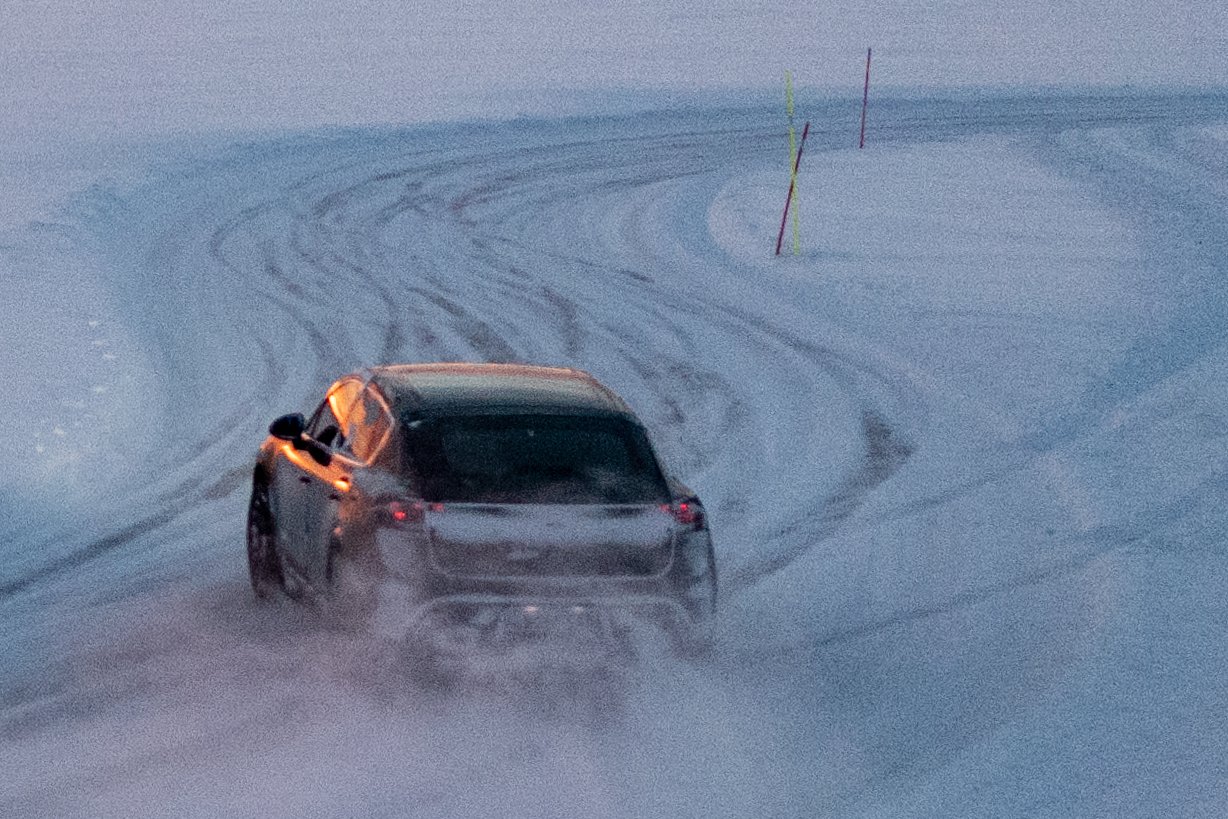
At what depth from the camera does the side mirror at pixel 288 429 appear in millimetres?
10414

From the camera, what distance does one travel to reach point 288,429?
10445mm

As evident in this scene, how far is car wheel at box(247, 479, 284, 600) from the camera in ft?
35.6

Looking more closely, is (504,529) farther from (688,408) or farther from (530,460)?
(688,408)

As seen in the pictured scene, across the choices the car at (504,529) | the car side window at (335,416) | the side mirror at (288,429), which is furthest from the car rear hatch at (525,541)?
the side mirror at (288,429)

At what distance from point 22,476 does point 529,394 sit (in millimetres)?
6495

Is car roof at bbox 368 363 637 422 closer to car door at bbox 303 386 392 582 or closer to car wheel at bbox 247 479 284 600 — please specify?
car door at bbox 303 386 392 582

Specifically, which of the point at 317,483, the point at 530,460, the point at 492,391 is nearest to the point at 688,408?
the point at 492,391

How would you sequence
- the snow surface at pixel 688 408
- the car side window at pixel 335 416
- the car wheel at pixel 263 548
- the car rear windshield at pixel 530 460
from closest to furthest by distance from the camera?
the snow surface at pixel 688 408, the car rear windshield at pixel 530 460, the car side window at pixel 335 416, the car wheel at pixel 263 548

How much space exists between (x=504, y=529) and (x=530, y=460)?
496mm

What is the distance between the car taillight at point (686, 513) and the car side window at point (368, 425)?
4.70ft

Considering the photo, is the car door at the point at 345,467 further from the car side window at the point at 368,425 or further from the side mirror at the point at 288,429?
the side mirror at the point at 288,429

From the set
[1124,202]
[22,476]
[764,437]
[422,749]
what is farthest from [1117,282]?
[422,749]

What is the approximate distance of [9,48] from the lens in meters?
54.2

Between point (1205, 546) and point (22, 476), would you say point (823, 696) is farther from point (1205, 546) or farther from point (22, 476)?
point (22, 476)
